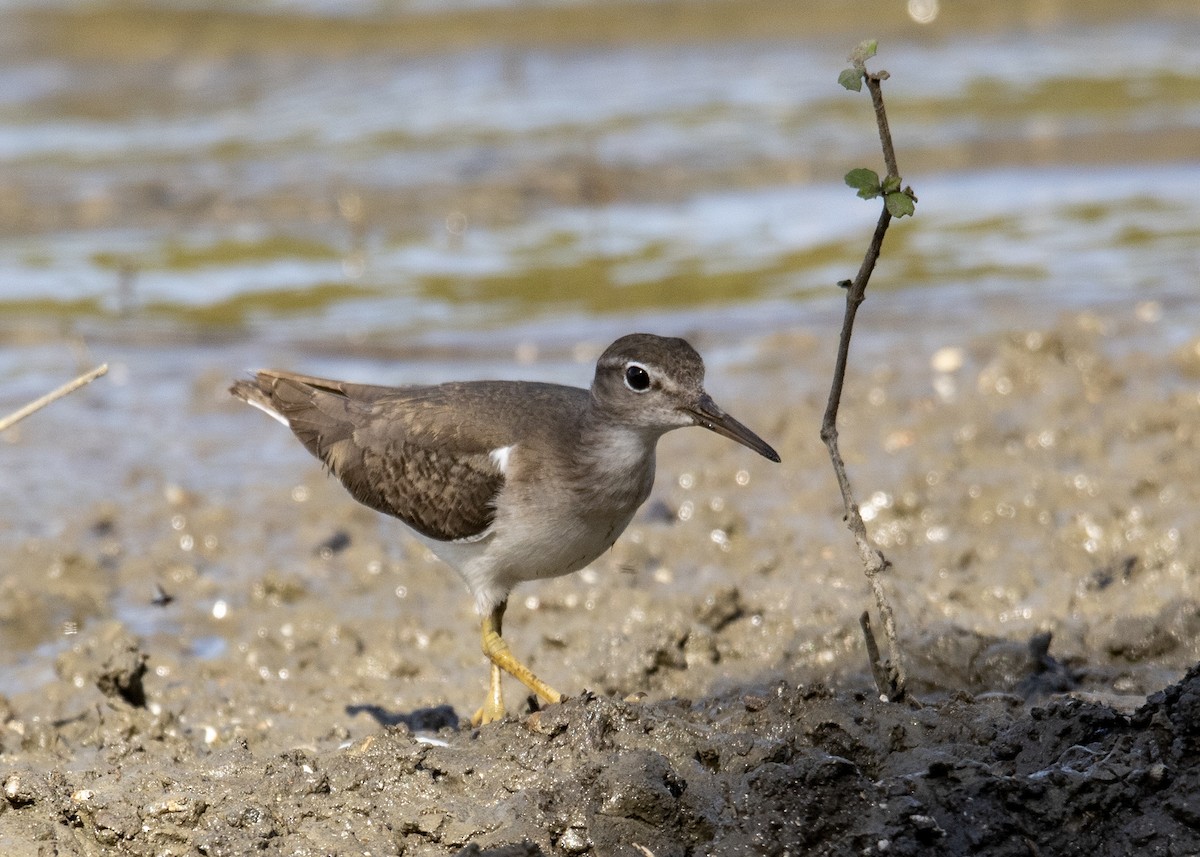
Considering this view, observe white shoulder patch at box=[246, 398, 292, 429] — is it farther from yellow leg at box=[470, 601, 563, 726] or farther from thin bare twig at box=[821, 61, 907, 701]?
thin bare twig at box=[821, 61, 907, 701]

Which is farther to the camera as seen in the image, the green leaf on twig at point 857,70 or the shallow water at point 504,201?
the shallow water at point 504,201

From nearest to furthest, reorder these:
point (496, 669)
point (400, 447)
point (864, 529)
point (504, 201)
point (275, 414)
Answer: point (864, 529) → point (496, 669) → point (400, 447) → point (275, 414) → point (504, 201)

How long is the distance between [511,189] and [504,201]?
0.21 meters

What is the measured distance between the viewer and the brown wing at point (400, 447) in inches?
212

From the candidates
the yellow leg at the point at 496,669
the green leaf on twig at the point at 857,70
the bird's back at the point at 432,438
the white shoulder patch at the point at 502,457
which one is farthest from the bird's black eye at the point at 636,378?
the green leaf on twig at the point at 857,70

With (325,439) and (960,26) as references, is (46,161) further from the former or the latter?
(960,26)

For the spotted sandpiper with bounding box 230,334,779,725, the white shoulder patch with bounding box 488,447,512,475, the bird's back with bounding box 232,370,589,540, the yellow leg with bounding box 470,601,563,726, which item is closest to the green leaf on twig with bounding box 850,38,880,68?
the spotted sandpiper with bounding box 230,334,779,725

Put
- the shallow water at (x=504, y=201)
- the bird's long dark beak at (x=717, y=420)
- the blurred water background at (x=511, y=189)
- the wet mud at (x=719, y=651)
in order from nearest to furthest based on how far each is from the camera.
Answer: the wet mud at (x=719, y=651), the bird's long dark beak at (x=717, y=420), the shallow water at (x=504, y=201), the blurred water background at (x=511, y=189)

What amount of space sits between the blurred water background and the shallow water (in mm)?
47

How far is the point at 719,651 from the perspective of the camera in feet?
18.5

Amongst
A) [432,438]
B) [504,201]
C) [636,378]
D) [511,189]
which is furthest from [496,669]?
[511,189]

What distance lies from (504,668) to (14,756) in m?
1.76

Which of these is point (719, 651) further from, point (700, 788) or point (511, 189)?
point (511, 189)

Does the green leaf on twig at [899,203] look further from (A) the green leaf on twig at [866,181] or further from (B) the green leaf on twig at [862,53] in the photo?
(B) the green leaf on twig at [862,53]
